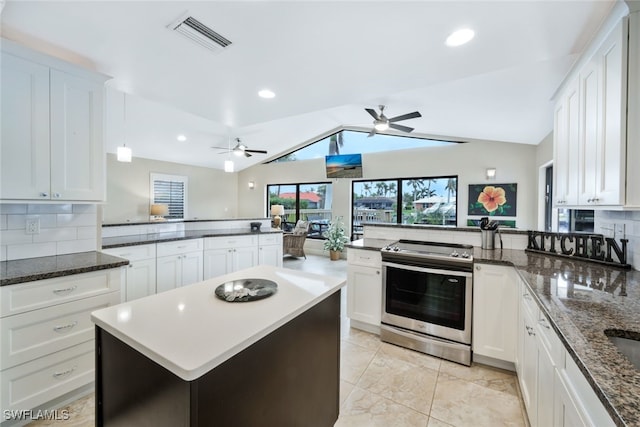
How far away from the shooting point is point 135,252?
285cm

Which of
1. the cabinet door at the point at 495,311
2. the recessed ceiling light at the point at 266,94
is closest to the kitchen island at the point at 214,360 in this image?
the cabinet door at the point at 495,311

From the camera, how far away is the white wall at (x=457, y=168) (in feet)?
16.6

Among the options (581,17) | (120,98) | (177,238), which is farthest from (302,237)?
(581,17)

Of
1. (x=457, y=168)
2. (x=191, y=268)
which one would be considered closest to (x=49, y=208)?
(x=191, y=268)

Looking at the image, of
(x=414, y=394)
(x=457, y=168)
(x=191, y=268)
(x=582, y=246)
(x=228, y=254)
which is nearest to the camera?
(x=414, y=394)

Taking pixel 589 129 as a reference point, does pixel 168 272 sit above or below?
below

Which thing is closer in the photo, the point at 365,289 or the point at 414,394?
the point at 414,394

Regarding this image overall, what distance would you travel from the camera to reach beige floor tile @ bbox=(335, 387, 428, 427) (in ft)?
5.54

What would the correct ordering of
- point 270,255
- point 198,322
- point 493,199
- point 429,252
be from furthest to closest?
1. point 493,199
2. point 270,255
3. point 429,252
4. point 198,322

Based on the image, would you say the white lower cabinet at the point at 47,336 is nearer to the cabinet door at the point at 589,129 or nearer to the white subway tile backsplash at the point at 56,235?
the white subway tile backsplash at the point at 56,235

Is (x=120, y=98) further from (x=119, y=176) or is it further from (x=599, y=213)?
(x=599, y=213)

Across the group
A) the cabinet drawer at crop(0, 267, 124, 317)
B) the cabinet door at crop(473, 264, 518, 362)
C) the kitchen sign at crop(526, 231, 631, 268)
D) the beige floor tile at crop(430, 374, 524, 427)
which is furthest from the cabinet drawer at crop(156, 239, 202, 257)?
the kitchen sign at crop(526, 231, 631, 268)

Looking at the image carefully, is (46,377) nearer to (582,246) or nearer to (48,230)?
(48,230)

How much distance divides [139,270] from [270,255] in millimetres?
1911
